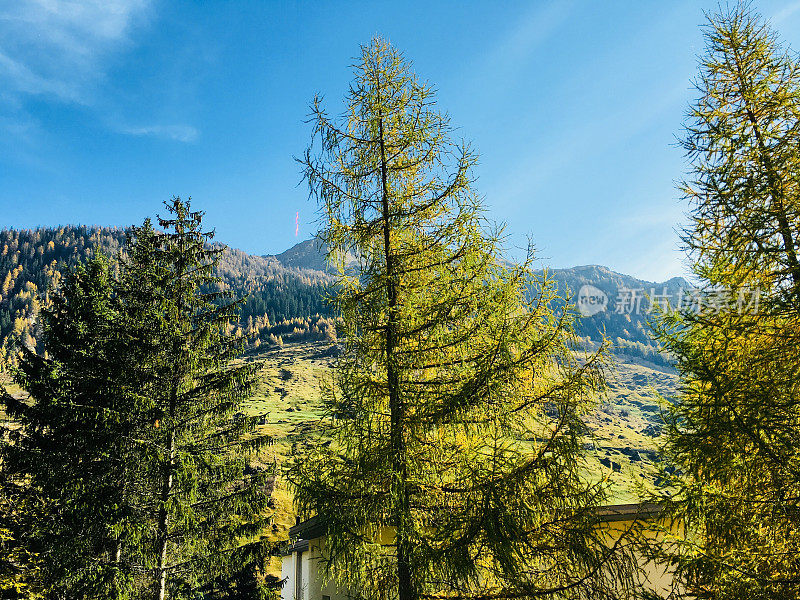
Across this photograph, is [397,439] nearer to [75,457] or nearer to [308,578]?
[75,457]

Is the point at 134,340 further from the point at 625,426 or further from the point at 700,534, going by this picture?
the point at 625,426

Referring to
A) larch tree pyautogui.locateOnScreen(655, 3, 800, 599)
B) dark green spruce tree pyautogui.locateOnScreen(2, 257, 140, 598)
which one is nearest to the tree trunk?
larch tree pyautogui.locateOnScreen(655, 3, 800, 599)

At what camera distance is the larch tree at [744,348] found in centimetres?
595

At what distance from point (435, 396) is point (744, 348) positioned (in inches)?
196

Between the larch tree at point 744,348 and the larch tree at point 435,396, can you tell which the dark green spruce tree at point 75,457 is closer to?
the larch tree at point 435,396

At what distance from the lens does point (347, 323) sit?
7422mm

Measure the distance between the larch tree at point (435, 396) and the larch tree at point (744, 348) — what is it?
168cm

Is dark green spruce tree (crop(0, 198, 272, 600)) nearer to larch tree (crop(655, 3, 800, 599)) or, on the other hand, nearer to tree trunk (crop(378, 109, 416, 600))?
tree trunk (crop(378, 109, 416, 600))

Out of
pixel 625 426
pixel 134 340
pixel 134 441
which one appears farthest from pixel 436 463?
pixel 625 426

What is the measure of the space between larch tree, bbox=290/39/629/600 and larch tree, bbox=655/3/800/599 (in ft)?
5.50

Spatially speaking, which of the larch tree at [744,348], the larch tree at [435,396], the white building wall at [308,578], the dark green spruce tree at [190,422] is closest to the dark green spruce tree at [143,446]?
the dark green spruce tree at [190,422]

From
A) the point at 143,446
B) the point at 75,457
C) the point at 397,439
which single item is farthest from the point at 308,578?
the point at 397,439

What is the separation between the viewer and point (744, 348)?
23.0ft

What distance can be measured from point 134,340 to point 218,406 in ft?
9.98
